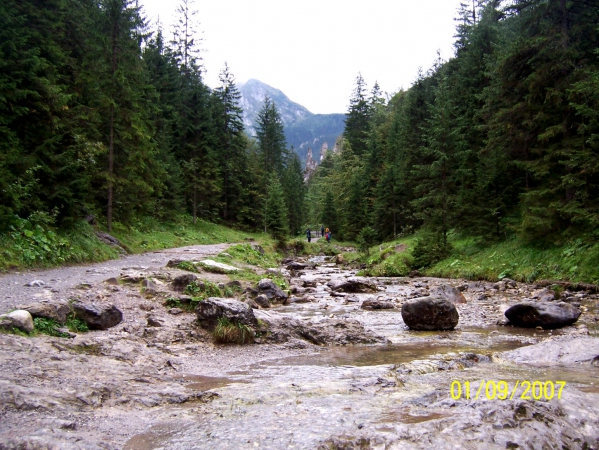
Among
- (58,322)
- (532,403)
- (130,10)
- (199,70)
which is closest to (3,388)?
(58,322)

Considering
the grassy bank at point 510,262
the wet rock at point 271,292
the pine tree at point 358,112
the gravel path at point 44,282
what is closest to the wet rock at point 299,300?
the wet rock at point 271,292

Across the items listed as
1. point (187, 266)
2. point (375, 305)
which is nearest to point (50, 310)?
point (187, 266)

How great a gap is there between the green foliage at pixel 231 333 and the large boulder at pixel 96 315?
6.49 ft

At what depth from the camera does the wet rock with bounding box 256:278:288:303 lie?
13.1 m

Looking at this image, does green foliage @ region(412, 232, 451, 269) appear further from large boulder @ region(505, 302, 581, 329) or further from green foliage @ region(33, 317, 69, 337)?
green foliage @ region(33, 317, 69, 337)

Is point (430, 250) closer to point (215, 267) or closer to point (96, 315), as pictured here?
point (215, 267)

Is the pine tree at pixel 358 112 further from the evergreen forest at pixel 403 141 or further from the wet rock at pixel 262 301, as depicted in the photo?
the wet rock at pixel 262 301

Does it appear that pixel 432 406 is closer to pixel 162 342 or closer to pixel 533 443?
pixel 533 443

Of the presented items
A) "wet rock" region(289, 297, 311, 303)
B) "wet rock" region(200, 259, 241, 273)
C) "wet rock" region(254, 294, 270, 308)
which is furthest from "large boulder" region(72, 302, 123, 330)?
"wet rock" region(200, 259, 241, 273)

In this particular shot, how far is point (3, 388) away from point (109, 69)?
2259cm

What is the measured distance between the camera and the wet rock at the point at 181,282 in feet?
34.8

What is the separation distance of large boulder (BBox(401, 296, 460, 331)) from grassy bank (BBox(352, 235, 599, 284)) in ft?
22.7

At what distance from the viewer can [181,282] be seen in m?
10.7
